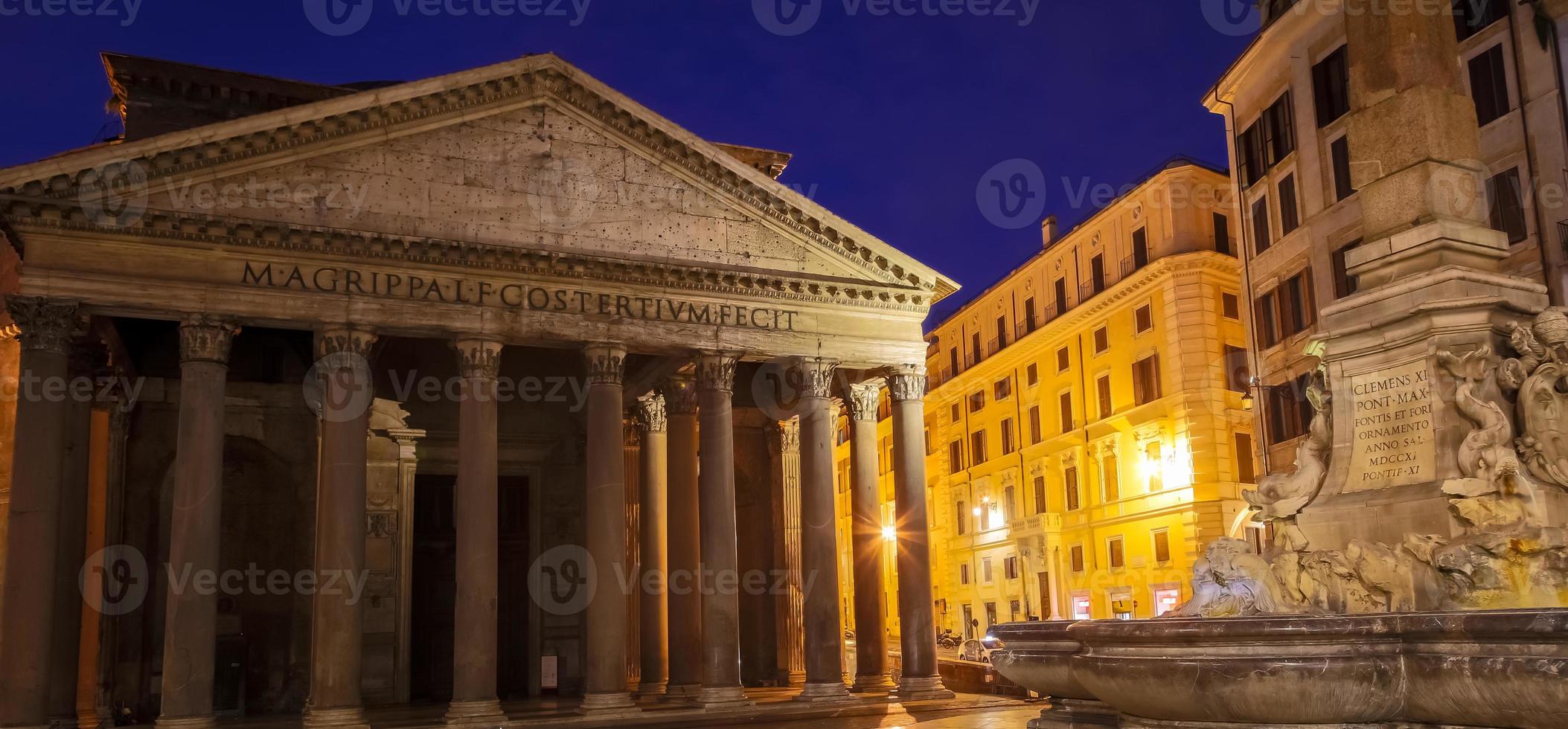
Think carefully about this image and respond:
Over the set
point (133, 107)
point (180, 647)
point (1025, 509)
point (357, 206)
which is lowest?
point (180, 647)

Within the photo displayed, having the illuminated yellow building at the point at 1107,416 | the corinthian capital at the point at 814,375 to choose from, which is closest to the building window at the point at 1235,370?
the illuminated yellow building at the point at 1107,416

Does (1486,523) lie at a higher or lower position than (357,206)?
lower

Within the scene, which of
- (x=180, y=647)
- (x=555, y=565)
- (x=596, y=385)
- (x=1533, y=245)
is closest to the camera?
(x=180, y=647)

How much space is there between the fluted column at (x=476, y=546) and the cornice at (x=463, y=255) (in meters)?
1.52

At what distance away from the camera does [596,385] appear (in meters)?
21.5

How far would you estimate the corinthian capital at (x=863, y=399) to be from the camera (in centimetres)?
2475

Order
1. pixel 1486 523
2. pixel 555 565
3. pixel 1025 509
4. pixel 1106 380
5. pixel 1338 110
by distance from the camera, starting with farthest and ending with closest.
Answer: pixel 1025 509
pixel 1106 380
pixel 555 565
pixel 1338 110
pixel 1486 523

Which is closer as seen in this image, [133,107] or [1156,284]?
[133,107]

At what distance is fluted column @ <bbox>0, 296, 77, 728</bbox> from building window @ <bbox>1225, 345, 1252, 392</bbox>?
27998mm

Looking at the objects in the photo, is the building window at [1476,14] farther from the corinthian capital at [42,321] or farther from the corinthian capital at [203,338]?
the corinthian capital at [42,321]

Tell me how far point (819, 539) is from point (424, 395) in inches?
375

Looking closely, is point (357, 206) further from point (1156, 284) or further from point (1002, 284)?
point (1002, 284)

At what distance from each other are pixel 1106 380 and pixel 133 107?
2723cm

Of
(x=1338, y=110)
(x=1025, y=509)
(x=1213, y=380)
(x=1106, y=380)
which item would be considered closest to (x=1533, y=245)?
(x=1338, y=110)
